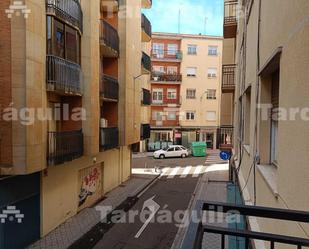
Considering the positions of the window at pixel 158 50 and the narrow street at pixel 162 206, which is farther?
the window at pixel 158 50

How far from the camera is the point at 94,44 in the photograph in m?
11.7

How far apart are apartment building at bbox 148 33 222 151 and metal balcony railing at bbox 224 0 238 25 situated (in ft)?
68.1

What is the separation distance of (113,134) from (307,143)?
504 inches

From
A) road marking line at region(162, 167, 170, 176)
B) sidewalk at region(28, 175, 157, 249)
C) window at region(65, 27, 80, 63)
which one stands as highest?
window at region(65, 27, 80, 63)

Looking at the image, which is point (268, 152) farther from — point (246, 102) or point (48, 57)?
point (48, 57)

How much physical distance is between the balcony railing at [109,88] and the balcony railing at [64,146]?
303 cm

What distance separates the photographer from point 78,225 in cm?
1091

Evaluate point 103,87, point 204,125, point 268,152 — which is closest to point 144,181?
point 103,87

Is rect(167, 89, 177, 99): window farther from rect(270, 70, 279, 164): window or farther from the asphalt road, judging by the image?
rect(270, 70, 279, 164): window

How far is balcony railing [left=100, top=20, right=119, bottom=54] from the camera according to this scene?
13078 mm

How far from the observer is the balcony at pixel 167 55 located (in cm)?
3498

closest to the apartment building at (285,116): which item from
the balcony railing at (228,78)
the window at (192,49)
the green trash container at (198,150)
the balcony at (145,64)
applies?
the balcony railing at (228,78)

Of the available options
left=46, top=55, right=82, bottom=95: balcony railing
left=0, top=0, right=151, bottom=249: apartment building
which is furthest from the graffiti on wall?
left=46, top=55, right=82, bottom=95: balcony railing

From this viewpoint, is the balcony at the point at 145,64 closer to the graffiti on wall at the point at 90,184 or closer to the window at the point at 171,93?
the graffiti on wall at the point at 90,184
